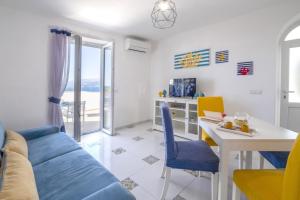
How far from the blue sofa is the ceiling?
205 cm

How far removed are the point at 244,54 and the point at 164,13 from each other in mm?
1702

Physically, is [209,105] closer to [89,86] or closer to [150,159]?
[150,159]

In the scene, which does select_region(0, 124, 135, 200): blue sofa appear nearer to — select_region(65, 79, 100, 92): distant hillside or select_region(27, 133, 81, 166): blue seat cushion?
select_region(27, 133, 81, 166): blue seat cushion

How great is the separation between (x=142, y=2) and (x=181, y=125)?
2819 mm

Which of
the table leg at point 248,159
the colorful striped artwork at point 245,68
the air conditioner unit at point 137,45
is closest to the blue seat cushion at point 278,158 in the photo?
the table leg at point 248,159

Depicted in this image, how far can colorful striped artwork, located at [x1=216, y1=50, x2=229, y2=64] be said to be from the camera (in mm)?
3189

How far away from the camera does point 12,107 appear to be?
258cm

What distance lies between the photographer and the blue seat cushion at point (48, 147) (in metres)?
1.65

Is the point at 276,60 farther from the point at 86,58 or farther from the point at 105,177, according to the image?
the point at 86,58

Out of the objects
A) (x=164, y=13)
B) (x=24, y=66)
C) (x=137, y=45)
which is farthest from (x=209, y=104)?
(x=24, y=66)

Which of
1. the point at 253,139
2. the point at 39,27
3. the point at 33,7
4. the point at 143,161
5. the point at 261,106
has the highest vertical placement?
the point at 33,7

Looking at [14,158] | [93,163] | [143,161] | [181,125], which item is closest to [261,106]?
[181,125]

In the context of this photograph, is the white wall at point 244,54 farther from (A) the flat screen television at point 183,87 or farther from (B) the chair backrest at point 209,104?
(B) the chair backrest at point 209,104

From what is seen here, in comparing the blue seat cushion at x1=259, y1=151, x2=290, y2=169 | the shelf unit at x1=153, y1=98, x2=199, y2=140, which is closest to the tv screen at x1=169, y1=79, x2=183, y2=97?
the shelf unit at x1=153, y1=98, x2=199, y2=140
